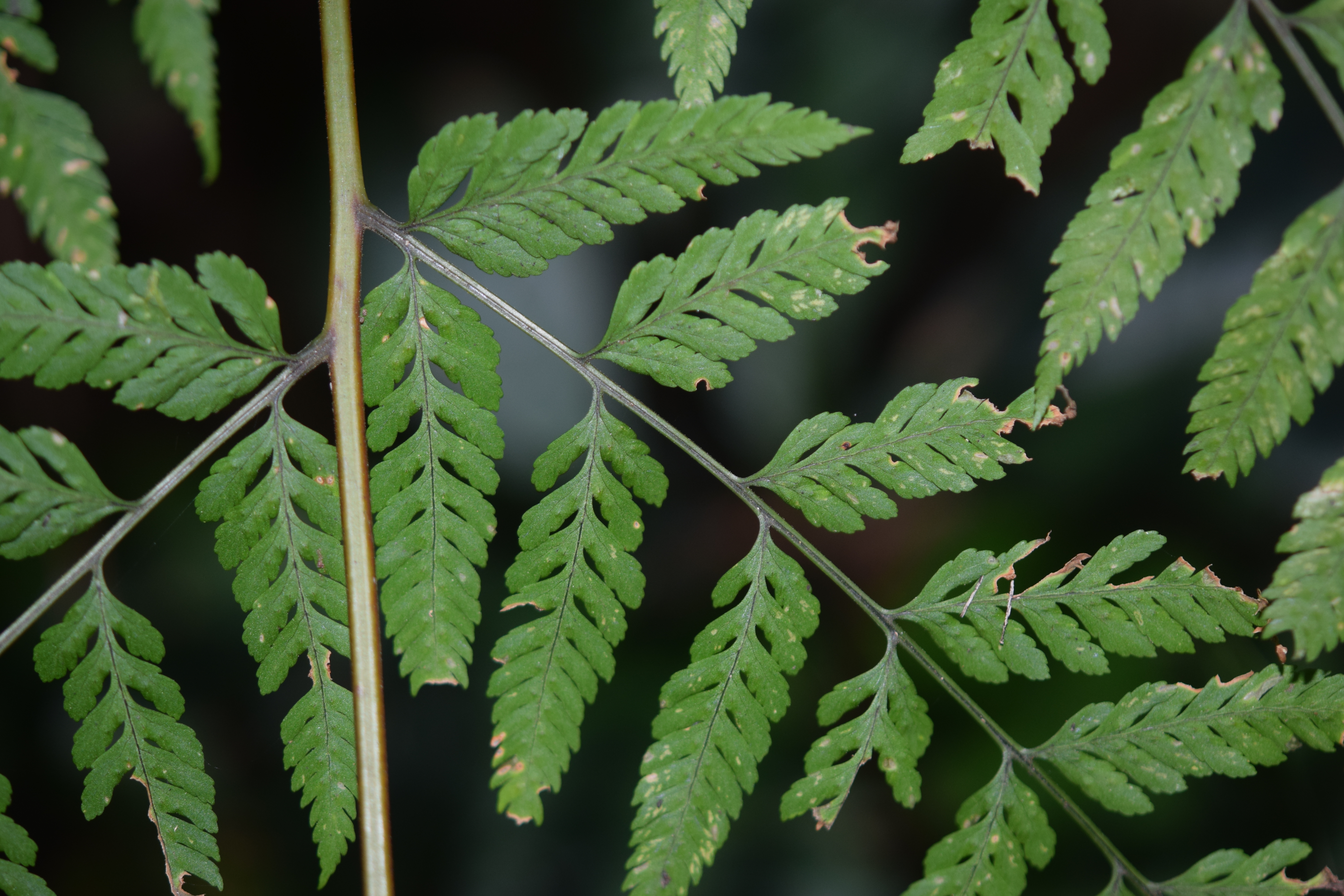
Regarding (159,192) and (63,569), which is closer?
(63,569)

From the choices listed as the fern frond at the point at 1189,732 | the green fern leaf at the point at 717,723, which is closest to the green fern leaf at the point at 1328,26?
the fern frond at the point at 1189,732

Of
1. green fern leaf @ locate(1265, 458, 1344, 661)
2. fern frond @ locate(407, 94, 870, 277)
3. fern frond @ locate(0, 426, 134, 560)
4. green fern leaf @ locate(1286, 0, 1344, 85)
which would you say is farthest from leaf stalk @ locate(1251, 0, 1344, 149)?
fern frond @ locate(0, 426, 134, 560)

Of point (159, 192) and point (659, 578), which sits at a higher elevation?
point (159, 192)

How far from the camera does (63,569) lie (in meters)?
1.90

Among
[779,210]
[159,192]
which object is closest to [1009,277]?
[779,210]

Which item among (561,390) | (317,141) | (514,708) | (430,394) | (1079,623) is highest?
(317,141)

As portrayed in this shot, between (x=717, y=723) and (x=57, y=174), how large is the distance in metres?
1.03

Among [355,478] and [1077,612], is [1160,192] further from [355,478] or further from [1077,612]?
[355,478]

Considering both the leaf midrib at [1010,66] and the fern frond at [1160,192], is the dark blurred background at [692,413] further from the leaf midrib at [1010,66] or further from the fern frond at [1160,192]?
the fern frond at [1160,192]

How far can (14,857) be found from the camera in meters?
1.05

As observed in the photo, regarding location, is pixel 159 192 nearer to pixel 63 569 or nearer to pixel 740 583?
pixel 63 569

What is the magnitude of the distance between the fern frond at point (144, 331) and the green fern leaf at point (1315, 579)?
132 centimetres

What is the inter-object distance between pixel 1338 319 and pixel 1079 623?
21.9 inches

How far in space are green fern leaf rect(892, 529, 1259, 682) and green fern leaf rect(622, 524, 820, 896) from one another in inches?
7.4
